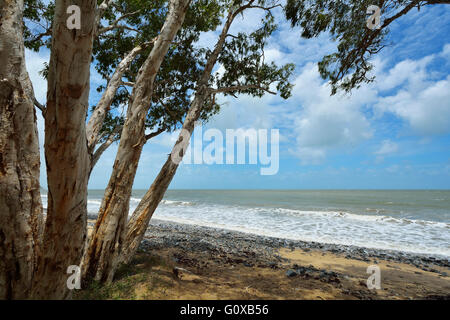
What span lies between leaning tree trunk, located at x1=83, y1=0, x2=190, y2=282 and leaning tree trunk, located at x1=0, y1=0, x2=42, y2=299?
951mm

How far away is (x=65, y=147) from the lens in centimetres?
154

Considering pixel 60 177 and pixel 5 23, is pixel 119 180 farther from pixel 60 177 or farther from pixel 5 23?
pixel 5 23

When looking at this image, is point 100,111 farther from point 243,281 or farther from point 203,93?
point 243,281

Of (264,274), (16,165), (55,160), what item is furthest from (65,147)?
(264,274)

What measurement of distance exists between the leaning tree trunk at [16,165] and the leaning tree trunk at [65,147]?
0.25 meters

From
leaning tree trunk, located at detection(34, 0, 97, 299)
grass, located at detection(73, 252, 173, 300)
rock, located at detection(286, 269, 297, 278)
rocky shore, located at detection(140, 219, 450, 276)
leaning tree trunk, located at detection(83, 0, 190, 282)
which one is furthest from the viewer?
rocky shore, located at detection(140, 219, 450, 276)

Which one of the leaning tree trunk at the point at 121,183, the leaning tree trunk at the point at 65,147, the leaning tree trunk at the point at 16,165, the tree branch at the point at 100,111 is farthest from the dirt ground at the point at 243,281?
the tree branch at the point at 100,111

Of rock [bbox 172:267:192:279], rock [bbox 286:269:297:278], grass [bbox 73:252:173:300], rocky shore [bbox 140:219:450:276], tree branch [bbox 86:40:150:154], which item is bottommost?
rocky shore [bbox 140:219:450:276]

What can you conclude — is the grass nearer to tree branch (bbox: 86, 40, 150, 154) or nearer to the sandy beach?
the sandy beach

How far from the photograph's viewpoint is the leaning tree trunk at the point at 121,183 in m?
3.03

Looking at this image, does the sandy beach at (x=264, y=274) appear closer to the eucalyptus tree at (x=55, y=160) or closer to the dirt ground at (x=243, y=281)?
the dirt ground at (x=243, y=281)

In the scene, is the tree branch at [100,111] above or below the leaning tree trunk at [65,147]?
above

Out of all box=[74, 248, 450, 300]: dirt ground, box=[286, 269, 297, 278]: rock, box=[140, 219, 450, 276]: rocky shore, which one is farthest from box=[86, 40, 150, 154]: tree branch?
box=[286, 269, 297, 278]: rock

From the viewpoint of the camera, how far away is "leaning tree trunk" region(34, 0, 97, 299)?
4.52 ft
